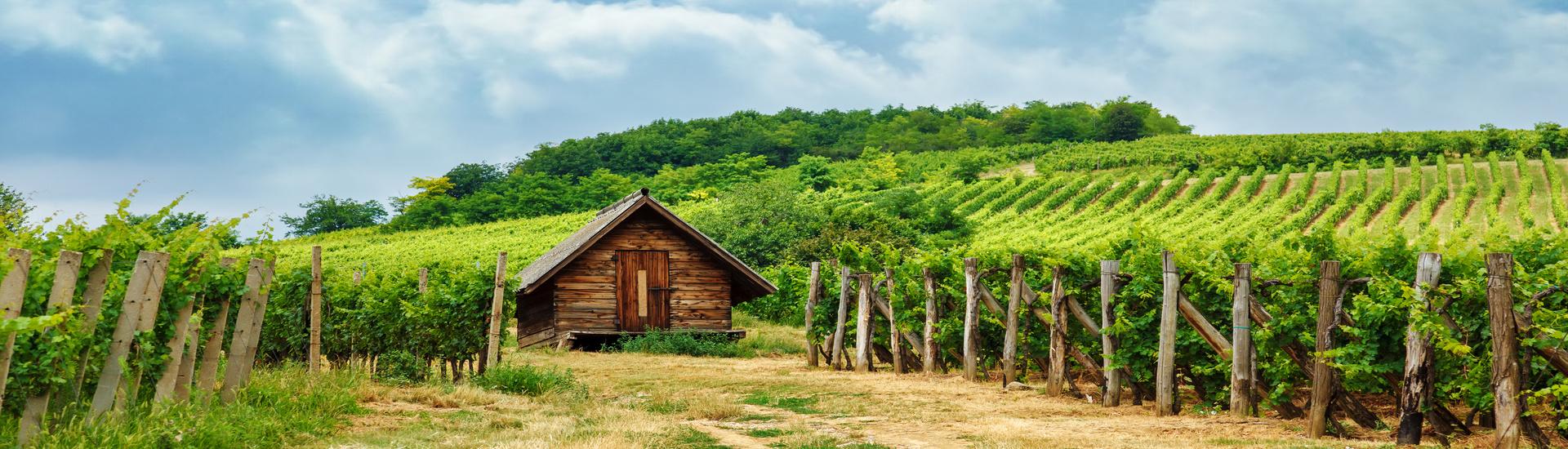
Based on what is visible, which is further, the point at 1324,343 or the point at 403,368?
the point at 403,368

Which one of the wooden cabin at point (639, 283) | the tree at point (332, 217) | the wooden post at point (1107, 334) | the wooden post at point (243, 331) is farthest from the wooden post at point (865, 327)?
the tree at point (332, 217)

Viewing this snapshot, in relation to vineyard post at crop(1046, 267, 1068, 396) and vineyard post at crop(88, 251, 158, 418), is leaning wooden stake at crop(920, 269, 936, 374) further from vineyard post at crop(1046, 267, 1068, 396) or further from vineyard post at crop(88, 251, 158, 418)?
vineyard post at crop(88, 251, 158, 418)

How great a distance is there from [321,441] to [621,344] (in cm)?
1568

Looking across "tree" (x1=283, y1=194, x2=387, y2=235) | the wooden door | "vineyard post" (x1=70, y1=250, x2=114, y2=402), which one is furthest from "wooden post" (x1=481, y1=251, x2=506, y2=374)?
"tree" (x1=283, y1=194, x2=387, y2=235)

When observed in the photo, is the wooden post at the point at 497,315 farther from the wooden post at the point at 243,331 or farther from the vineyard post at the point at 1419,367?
the vineyard post at the point at 1419,367

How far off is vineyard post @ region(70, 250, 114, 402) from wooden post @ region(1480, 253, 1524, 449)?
352 inches

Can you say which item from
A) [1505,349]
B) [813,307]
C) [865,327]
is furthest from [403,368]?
[1505,349]

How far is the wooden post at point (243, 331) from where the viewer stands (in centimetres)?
908

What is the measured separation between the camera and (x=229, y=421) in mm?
7906

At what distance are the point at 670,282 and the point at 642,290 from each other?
0.68 metres

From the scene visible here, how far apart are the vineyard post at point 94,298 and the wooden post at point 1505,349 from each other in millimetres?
8951

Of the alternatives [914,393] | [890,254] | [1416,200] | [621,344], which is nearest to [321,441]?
[914,393]

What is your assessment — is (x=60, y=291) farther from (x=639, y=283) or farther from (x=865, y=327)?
(x=639, y=283)

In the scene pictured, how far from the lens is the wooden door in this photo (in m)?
24.4
